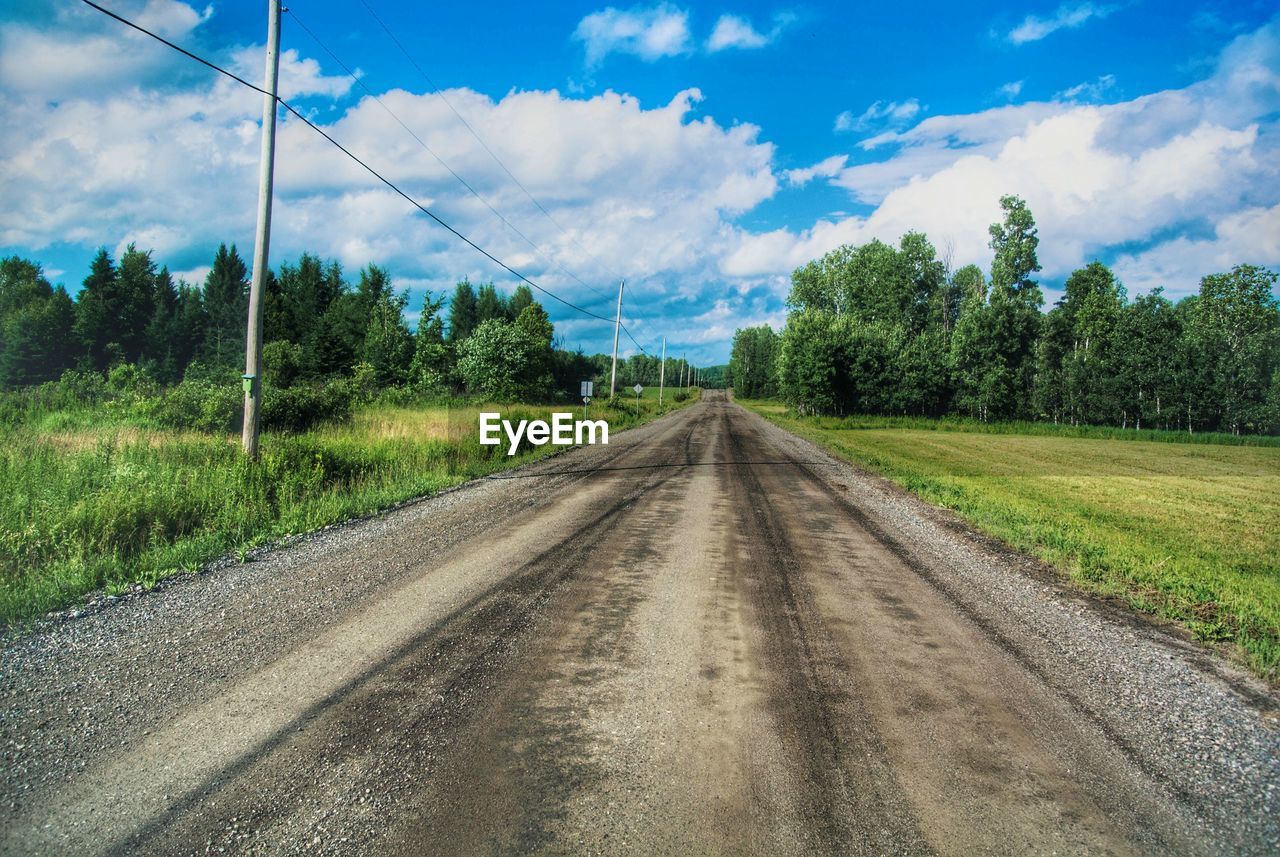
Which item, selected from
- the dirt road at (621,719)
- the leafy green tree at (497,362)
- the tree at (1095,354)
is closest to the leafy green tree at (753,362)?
the tree at (1095,354)

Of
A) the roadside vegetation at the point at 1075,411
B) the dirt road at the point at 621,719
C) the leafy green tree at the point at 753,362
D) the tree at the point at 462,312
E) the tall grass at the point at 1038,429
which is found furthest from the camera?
the leafy green tree at the point at 753,362

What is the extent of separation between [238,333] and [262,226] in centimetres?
6027

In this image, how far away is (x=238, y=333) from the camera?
59.6 metres

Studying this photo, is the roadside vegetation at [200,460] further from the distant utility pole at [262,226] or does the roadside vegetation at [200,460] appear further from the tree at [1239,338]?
the tree at [1239,338]

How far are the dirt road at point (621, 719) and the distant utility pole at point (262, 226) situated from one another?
14.8 feet

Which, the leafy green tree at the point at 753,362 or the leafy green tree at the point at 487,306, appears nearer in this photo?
the leafy green tree at the point at 487,306

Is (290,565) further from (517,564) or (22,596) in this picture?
(517,564)

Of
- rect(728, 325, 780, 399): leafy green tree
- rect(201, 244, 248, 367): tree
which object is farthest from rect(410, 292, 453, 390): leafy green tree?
rect(728, 325, 780, 399): leafy green tree

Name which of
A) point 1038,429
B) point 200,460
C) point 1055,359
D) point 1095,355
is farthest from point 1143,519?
point 1055,359

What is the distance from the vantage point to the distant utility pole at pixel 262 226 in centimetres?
990

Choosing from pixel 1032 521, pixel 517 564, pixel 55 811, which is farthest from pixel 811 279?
pixel 55 811

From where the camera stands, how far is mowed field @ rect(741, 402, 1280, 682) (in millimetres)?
6020

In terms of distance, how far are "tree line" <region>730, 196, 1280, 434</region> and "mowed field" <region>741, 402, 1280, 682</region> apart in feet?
55.8

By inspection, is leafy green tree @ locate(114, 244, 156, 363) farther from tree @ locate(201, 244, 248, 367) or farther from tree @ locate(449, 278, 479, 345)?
tree @ locate(449, 278, 479, 345)
